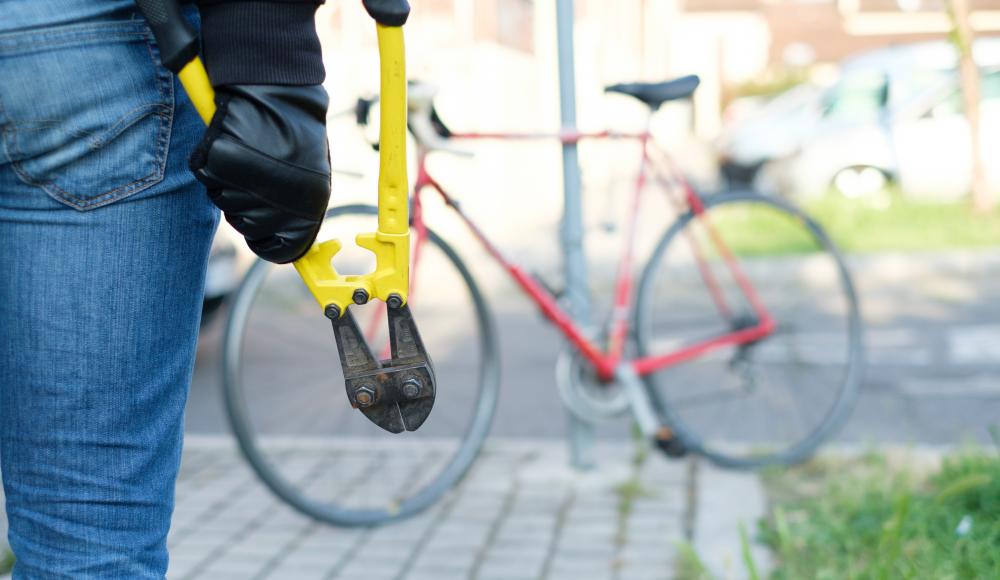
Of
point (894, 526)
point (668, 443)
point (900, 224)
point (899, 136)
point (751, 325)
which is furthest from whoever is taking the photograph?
point (899, 136)

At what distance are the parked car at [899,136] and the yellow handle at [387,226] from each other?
34.5ft

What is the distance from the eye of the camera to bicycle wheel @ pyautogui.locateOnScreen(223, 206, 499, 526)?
122 inches

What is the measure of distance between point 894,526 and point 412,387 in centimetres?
144

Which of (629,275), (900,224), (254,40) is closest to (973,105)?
(900,224)

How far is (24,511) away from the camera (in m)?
1.42

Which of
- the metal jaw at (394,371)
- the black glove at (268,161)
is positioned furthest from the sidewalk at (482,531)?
the black glove at (268,161)

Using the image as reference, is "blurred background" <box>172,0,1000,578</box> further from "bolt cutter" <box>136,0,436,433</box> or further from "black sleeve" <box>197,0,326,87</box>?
"black sleeve" <box>197,0,326,87</box>

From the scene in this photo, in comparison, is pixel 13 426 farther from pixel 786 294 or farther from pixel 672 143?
pixel 672 143

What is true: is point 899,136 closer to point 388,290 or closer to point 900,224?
point 900,224

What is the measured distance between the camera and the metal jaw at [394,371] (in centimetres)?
148

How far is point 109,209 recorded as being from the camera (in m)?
1.36

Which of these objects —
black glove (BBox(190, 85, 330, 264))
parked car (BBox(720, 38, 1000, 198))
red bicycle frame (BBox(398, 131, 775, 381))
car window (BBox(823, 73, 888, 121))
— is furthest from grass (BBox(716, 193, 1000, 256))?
black glove (BBox(190, 85, 330, 264))

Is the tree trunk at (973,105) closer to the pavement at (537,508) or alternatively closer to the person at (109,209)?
the pavement at (537,508)

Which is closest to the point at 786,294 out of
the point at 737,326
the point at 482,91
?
the point at 737,326
